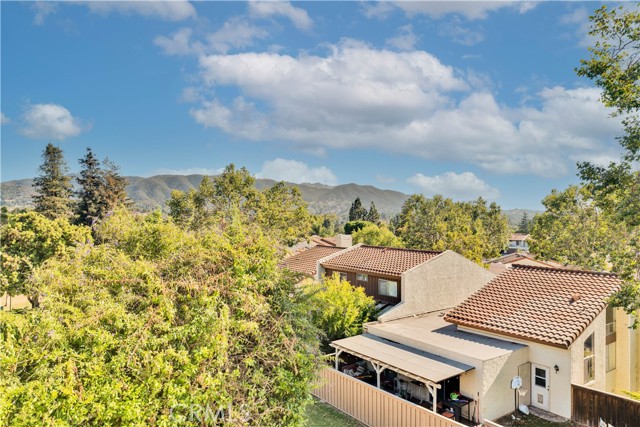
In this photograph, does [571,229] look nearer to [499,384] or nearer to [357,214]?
[499,384]

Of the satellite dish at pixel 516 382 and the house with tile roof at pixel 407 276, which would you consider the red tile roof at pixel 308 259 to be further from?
the satellite dish at pixel 516 382

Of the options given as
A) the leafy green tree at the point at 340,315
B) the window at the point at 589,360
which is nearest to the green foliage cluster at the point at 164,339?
the leafy green tree at the point at 340,315

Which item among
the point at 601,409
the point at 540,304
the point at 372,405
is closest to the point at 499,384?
the point at 601,409

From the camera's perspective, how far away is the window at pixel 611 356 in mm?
20766

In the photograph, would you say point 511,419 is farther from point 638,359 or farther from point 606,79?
point 606,79

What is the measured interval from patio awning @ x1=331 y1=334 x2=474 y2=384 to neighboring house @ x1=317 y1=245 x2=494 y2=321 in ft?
13.3

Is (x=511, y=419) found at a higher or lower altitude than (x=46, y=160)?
lower

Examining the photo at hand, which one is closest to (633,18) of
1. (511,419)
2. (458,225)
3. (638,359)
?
(511,419)

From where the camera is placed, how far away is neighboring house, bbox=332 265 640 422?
698 inches

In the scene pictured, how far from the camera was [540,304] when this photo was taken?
67.7ft

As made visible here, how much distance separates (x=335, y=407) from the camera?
19.5m

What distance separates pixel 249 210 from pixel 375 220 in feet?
242

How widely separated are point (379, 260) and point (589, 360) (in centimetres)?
1582

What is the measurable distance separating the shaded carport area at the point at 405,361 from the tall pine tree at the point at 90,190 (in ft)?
172
